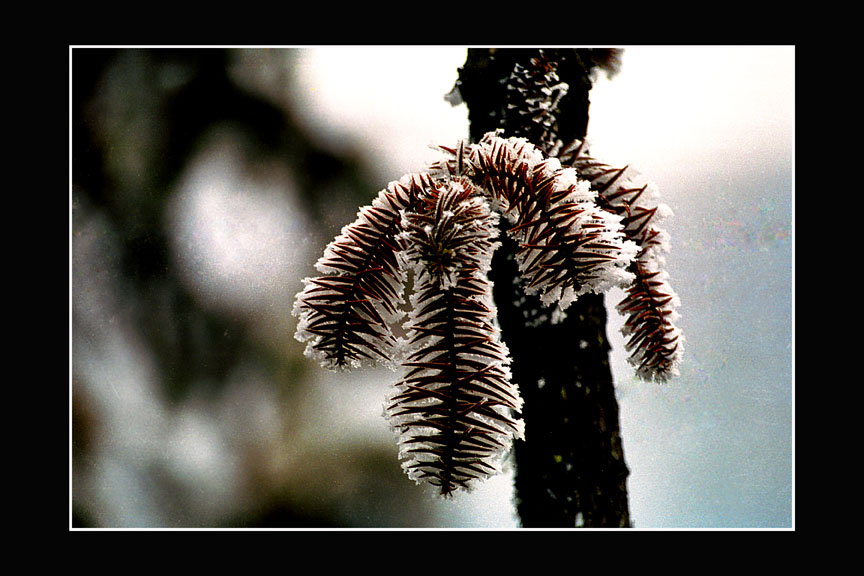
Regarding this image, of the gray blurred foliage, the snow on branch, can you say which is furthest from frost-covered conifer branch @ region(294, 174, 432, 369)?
the gray blurred foliage

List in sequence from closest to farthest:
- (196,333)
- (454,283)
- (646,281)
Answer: (454,283) < (646,281) < (196,333)

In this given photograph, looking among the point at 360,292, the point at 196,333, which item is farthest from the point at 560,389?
the point at 196,333

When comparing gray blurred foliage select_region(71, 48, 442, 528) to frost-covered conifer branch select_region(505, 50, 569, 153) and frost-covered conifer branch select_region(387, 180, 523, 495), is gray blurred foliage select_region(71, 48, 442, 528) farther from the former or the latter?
frost-covered conifer branch select_region(387, 180, 523, 495)

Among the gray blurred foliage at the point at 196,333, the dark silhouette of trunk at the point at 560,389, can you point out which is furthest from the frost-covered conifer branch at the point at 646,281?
the gray blurred foliage at the point at 196,333

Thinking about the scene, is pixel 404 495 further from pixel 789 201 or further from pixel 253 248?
pixel 789 201

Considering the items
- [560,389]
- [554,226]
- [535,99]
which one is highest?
[535,99]

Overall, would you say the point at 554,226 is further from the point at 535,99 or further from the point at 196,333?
the point at 196,333

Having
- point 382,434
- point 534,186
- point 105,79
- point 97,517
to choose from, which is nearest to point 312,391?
point 382,434

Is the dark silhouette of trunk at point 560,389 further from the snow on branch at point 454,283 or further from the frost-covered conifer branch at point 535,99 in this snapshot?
the snow on branch at point 454,283
